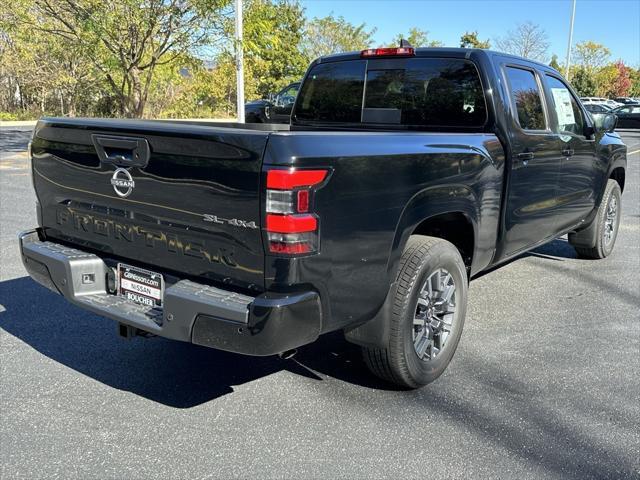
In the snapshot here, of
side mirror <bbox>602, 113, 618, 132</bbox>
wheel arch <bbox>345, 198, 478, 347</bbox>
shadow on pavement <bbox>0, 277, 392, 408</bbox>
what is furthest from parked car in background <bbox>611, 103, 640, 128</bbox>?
shadow on pavement <bbox>0, 277, 392, 408</bbox>

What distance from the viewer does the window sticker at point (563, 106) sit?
491cm

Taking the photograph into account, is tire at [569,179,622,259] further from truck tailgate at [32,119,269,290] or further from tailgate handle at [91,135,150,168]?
tailgate handle at [91,135,150,168]

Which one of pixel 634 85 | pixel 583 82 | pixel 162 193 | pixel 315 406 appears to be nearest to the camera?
pixel 162 193

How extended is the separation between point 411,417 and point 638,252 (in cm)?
494

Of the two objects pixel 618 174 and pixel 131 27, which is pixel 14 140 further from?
pixel 618 174

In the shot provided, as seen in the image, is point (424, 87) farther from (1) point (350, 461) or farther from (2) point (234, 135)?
(1) point (350, 461)

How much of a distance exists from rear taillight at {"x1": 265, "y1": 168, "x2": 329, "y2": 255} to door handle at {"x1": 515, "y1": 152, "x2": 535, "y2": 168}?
2105mm

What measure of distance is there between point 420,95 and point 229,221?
2322mm

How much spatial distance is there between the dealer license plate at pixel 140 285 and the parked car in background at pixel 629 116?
32075 mm

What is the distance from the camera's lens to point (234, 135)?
2518 mm

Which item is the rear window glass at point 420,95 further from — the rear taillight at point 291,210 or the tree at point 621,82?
the tree at point 621,82

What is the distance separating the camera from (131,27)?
12.1m

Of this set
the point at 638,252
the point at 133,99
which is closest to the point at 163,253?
the point at 638,252

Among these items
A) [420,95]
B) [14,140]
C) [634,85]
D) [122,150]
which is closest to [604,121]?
[420,95]
